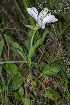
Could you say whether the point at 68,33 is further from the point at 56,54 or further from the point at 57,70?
the point at 57,70

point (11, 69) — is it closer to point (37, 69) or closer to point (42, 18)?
point (37, 69)

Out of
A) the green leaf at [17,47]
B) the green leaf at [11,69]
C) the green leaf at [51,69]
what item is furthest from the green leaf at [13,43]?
the green leaf at [51,69]

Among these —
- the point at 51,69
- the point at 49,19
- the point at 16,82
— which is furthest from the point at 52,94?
the point at 49,19

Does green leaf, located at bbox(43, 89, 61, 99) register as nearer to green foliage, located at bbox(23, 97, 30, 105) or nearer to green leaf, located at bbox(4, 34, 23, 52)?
green foliage, located at bbox(23, 97, 30, 105)

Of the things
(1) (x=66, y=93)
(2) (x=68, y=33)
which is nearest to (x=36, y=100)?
(1) (x=66, y=93)

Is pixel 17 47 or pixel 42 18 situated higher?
pixel 42 18

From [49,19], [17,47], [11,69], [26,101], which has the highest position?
[49,19]

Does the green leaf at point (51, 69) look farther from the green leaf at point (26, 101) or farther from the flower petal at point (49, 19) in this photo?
the flower petal at point (49, 19)

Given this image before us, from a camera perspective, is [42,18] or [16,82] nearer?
[42,18]
